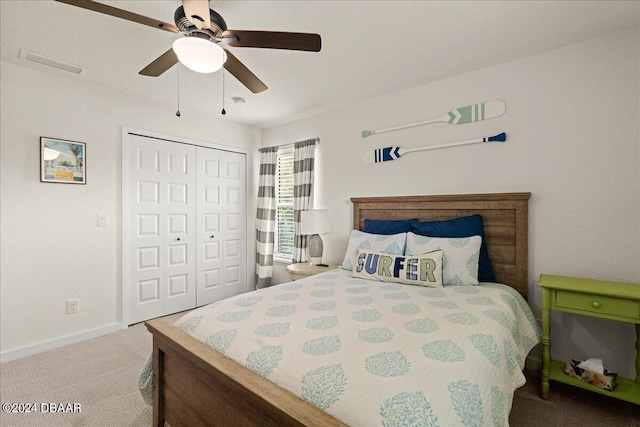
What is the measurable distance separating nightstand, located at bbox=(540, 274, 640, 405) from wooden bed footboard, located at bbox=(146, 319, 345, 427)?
1.89 metres

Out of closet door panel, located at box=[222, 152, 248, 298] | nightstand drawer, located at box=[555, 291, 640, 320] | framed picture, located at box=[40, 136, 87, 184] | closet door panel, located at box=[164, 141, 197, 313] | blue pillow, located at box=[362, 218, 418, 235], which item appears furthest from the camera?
closet door panel, located at box=[222, 152, 248, 298]

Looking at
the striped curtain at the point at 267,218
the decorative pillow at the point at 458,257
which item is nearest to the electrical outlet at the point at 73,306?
the striped curtain at the point at 267,218

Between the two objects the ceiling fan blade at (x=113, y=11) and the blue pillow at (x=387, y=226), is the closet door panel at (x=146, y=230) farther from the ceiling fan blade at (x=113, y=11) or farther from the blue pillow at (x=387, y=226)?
the blue pillow at (x=387, y=226)

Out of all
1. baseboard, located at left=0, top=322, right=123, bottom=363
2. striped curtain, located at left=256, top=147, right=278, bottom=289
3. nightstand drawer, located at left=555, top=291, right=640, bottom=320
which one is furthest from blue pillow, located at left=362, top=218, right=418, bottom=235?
baseboard, located at left=0, top=322, right=123, bottom=363

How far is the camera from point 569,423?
180 cm

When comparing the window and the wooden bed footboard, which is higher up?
the window

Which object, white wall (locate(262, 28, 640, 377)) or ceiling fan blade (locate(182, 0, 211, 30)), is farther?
white wall (locate(262, 28, 640, 377))

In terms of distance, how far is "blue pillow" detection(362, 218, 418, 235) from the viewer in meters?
2.82

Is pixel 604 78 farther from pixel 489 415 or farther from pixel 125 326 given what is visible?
pixel 125 326

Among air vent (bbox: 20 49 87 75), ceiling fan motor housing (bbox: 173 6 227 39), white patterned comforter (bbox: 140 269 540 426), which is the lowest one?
white patterned comforter (bbox: 140 269 540 426)

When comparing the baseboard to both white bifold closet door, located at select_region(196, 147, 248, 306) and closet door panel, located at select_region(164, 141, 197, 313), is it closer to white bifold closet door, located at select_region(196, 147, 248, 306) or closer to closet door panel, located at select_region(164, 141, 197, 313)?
closet door panel, located at select_region(164, 141, 197, 313)

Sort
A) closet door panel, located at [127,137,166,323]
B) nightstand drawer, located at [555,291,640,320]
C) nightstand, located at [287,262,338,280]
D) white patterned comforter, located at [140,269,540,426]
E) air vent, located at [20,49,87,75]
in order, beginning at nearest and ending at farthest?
white patterned comforter, located at [140,269,540,426] → nightstand drawer, located at [555,291,640,320] → air vent, located at [20,49,87,75] → nightstand, located at [287,262,338,280] → closet door panel, located at [127,137,166,323]

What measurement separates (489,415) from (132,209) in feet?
11.5

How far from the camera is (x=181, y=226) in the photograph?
3668 millimetres
